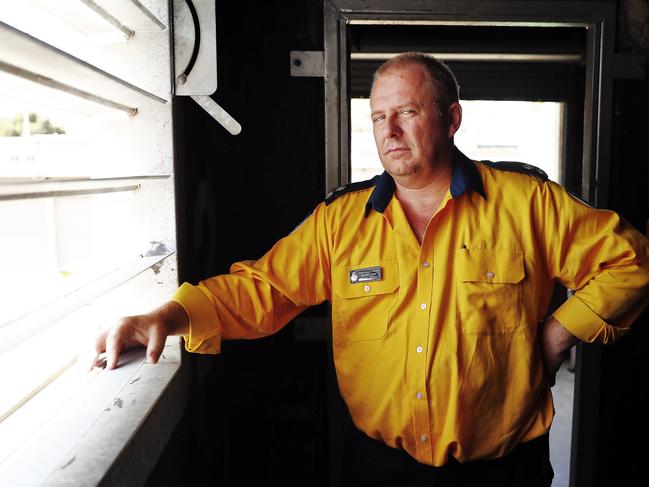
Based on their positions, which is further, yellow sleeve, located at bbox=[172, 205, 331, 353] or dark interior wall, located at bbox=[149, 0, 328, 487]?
dark interior wall, located at bbox=[149, 0, 328, 487]

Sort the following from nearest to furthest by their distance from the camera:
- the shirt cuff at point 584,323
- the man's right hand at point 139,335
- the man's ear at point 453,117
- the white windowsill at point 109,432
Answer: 1. the white windowsill at point 109,432
2. the man's right hand at point 139,335
3. the shirt cuff at point 584,323
4. the man's ear at point 453,117

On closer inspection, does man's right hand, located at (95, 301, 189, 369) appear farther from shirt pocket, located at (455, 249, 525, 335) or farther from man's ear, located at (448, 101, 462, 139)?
man's ear, located at (448, 101, 462, 139)

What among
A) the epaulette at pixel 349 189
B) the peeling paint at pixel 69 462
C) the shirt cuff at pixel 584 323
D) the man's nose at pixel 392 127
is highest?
the man's nose at pixel 392 127

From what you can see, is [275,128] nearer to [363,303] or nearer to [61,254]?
[363,303]

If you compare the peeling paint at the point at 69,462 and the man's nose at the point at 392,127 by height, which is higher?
the man's nose at the point at 392,127

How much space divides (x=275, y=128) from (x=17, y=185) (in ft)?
5.07

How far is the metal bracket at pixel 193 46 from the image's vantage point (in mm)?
1601

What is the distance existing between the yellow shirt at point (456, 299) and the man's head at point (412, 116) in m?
0.10

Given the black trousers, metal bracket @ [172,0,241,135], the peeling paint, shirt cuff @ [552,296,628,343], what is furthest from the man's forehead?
the peeling paint

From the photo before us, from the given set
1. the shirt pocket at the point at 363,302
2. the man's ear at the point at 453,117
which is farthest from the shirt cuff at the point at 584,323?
the man's ear at the point at 453,117

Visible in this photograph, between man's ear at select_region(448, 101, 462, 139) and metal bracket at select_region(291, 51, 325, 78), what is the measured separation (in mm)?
607

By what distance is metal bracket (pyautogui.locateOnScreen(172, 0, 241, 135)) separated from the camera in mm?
1601

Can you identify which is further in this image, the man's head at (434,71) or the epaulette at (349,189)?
the epaulette at (349,189)

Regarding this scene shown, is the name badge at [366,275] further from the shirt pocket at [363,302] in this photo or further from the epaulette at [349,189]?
the epaulette at [349,189]
